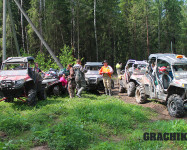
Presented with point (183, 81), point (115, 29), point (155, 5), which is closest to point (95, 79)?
point (183, 81)

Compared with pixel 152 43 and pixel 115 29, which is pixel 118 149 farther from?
pixel 152 43

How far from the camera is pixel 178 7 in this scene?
137ft

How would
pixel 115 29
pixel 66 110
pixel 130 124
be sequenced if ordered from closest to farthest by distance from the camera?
pixel 130 124
pixel 66 110
pixel 115 29

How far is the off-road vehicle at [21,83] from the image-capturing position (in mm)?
7938

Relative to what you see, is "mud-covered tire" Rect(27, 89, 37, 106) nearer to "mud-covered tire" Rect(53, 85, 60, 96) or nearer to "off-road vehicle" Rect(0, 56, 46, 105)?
"off-road vehicle" Rect(0, 56, 46, 105)

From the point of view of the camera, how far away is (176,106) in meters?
6.95

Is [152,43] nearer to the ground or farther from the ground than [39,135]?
farther from the ground

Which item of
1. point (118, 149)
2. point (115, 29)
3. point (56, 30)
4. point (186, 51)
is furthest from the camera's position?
point (186, 51)

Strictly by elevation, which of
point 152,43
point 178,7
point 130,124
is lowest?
point 130,124

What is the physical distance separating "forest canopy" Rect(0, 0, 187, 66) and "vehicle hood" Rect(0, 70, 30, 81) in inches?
669

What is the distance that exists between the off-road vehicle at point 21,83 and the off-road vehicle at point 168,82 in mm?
4944

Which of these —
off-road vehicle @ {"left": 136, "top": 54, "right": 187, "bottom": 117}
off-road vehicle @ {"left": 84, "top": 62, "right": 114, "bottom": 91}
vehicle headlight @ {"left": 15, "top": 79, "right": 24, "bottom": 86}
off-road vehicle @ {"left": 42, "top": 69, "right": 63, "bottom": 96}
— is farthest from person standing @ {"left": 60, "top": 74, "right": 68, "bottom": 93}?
off-road vehicle @ {"left": 136, "top": 54, "right": 187, "bottom": 117}

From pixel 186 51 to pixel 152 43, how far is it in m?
15.6

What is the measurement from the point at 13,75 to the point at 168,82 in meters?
6.54
